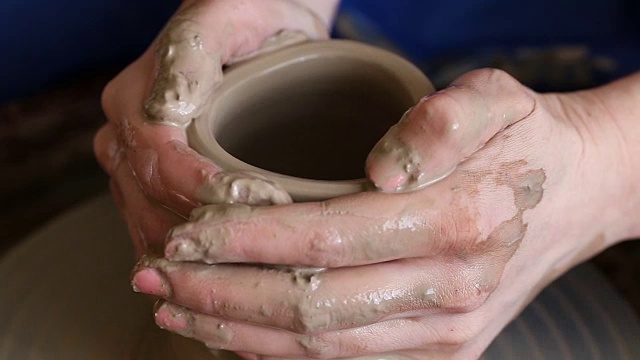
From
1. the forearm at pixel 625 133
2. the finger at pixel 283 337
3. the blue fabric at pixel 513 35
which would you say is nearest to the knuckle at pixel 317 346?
the finger at pixel 283 337

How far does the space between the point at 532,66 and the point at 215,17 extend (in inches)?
31.6

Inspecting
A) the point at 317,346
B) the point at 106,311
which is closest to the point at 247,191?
the point at 317,346

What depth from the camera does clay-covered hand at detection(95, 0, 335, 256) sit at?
84cm

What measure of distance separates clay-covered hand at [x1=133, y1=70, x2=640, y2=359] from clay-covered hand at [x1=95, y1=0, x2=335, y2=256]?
6 centimetres

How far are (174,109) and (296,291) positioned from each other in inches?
10.8

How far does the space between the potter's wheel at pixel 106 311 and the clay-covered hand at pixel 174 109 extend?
0.58 feet

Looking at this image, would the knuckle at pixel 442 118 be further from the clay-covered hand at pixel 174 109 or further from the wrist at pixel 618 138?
the wrist at pixel 618 138

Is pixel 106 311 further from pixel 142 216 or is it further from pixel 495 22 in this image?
pixel 495 22

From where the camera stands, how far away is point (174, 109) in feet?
2.99

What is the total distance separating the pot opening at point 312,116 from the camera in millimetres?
1018

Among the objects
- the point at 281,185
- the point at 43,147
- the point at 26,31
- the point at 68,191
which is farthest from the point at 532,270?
the point at 26,31

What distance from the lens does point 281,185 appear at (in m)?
0.81

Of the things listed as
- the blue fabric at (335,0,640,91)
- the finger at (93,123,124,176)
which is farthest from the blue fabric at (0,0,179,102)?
the finger at (93,123,124,176)

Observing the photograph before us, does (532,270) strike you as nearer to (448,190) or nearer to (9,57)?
(448,190)
